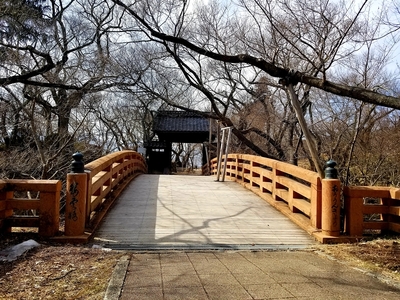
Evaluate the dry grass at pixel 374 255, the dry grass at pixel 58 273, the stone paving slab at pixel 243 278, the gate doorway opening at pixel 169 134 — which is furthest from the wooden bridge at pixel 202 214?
the gate doorway opening at pixel 169 134

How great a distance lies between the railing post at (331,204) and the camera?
427cm

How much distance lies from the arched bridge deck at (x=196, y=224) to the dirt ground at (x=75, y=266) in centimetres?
53

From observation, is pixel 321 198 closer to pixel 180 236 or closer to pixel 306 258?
pixel 306 258

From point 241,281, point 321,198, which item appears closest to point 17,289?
point 241,281

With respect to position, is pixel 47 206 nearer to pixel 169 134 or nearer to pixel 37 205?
pixel 37 205

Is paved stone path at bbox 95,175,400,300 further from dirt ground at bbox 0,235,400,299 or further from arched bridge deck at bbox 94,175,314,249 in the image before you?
dirt ground at bbox 0,235,400,299

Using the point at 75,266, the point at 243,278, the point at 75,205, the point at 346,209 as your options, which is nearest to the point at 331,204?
the point at 346,209

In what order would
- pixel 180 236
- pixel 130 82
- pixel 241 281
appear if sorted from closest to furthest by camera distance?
pixel 241 281 → pixel 180 236 → pixel 130 82

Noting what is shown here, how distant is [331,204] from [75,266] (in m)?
3.18

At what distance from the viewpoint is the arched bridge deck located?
4.20 metres

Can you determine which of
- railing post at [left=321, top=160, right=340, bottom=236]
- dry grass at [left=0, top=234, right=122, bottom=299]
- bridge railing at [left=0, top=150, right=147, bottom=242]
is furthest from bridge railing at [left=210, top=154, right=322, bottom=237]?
bridge railing at [left=0, top=150, right=147, bottom=242]

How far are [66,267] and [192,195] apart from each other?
4114 mm

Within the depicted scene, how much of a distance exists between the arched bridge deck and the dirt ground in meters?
0.53

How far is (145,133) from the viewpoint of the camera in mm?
25484
